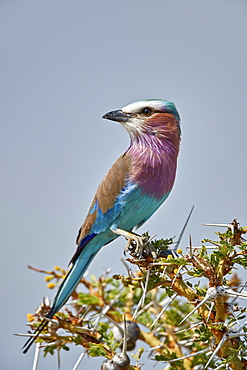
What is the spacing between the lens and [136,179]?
120 inches

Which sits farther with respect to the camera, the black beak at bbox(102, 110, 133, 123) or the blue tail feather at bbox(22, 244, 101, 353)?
the black beak at bbox(102, 110, 133, 123)

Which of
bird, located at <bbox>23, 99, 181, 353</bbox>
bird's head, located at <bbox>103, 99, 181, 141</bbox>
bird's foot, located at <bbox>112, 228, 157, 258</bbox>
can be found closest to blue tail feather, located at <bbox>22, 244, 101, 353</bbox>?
bird, located at <bbox>23, 99, 181, 353</bbox>

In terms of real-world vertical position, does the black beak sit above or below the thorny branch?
above

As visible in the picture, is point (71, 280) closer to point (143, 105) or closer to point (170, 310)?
point (170, 310)

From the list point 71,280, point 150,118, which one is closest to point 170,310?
point 71,280

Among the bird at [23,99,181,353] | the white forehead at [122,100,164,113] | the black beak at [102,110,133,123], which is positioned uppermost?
the white forehead at [122,100,164,113]

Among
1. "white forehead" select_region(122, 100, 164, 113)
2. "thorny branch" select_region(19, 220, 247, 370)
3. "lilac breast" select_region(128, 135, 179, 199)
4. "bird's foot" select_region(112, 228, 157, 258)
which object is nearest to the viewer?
"thorny branch" select_region(19, 220, 247, 370)


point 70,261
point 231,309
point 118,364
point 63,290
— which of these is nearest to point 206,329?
point 231,309

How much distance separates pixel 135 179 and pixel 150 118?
0.43 meters

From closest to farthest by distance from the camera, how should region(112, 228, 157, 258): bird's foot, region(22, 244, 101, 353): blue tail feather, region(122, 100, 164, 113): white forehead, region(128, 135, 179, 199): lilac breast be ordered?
region(112, 228, 157, 258): bird's foot, region(22, 244, 101, 353): blue tail feather, region(128, 135, 179, 199): lilac breast, region(122, 100, 164, 113): white forehead

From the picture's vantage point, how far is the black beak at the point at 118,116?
3090 mm

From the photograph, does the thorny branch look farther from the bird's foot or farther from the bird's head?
the bird's head

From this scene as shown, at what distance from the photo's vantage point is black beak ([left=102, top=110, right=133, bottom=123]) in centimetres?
309

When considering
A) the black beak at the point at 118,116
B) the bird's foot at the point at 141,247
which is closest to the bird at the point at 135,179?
the black beak at the point at 118,116
